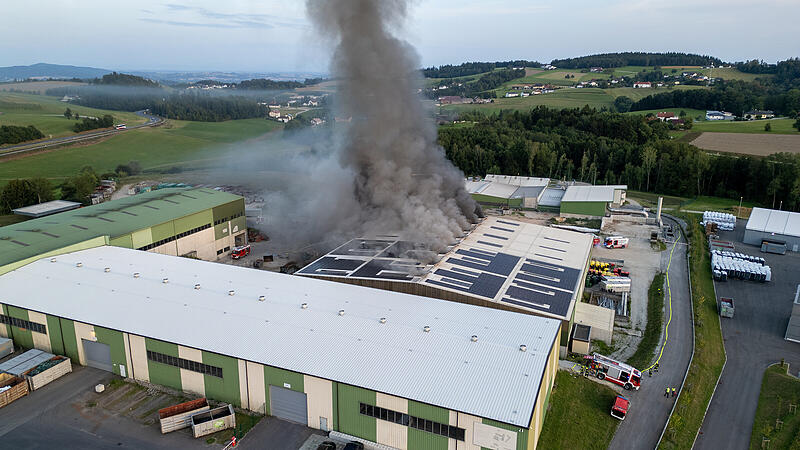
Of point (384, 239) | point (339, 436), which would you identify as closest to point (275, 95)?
point (384, 239)

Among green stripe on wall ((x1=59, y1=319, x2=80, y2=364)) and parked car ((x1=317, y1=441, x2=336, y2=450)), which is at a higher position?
green stripe on wall ((x1=59, y1=319, x2=80, y2=364))

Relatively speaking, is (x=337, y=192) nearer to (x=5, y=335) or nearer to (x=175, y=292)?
(x=175, y=292)

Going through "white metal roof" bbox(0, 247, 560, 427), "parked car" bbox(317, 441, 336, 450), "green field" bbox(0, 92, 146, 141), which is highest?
"green field" bbox(0, 92, 146, 141)

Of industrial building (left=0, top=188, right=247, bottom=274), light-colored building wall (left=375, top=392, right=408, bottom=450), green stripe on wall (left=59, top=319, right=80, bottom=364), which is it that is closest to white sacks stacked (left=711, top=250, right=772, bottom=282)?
light-colored building wall (left=375, top=392, right=408, bottom=450)

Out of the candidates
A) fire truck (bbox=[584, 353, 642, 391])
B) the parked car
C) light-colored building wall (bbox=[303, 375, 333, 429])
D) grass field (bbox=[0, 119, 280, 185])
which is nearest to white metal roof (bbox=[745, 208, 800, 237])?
fire truck (bbox=[584, 353, 642, 391])

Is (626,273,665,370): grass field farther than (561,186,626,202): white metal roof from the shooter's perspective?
No

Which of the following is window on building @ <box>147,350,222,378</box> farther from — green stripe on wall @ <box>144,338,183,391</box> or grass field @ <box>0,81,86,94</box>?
grass field @ <box>0,81,86,94</box>

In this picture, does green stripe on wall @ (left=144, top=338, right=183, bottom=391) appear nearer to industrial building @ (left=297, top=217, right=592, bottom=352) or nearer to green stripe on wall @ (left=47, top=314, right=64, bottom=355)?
green stripe on wall @ (left=47, top=314, right=64, bottom=355)

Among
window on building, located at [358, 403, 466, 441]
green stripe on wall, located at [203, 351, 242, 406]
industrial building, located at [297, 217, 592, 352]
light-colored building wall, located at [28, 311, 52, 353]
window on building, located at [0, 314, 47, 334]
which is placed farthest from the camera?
industrial building, located at [297, 217, 592, 352]

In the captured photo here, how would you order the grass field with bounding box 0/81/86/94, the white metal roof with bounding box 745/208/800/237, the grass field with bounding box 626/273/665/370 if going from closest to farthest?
the grass field with bounding box 626/273/665/370
the white metal roof with bounding box 745/208/800/237
the grass field with bounding box 0/81/86/94
